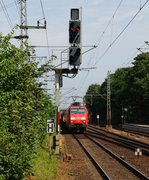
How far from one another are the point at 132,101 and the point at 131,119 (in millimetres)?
4672

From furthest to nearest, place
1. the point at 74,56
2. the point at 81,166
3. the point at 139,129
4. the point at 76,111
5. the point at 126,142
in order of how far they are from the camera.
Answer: the point at 139,129 < the point at 76,111 < the point at 126,142 < the point at 81,166 < the point at 74,56

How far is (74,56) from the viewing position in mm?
20062

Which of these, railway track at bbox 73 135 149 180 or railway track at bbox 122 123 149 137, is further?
railway track at bbox 122 123 149 137

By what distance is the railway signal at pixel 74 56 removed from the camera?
778 inches

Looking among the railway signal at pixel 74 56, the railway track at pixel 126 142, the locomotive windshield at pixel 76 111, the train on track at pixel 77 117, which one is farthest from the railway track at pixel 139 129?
the railway signal at pixel 74 56

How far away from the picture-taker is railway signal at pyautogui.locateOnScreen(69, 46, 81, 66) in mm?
19750

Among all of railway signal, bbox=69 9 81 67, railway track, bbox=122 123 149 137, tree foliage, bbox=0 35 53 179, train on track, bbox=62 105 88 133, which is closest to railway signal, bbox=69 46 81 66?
railway signal, bbox=69 9 81 67

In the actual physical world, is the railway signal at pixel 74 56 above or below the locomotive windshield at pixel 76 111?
above

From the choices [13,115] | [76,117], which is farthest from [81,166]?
[76,117]

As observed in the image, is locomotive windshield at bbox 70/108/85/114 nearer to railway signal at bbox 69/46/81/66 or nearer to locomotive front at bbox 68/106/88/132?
locomotive front at bbox 68/106/88/132

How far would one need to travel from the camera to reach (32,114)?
46.2ft

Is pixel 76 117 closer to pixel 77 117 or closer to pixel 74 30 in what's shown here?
pixel 77 117

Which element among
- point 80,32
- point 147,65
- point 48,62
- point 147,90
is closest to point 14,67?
point 48,62

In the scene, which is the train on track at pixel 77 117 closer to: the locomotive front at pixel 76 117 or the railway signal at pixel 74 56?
the locomotive front at pixel 76 117
